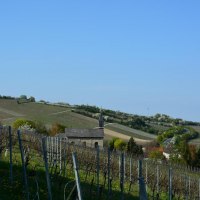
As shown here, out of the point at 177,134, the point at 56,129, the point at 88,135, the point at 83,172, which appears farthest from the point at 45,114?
the point at 83,172

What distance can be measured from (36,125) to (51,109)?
22.1 m

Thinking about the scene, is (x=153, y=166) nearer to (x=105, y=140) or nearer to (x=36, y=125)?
(x=36, y=125)

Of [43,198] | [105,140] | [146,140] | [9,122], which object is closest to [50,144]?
[43,198]

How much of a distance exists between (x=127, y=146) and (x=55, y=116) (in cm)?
2146

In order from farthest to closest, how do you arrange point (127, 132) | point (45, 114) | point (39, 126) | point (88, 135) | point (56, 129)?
point (127, 132) < point (45, 114) < point (88, 135) < point (56, 129) < point (39, 126)

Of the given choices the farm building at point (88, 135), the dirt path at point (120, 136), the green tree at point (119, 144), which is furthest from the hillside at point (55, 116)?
the green tree at point (119, 144)

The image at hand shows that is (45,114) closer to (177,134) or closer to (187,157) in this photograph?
(177,134)

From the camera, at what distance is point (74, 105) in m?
110

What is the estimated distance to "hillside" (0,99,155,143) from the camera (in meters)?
85.4

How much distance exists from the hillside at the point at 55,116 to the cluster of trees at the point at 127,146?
5258mm

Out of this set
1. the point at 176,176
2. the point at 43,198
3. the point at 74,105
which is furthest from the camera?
the point at 74,105

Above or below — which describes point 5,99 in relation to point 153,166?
above

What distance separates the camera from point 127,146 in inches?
2859

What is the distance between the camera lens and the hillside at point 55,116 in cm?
8538
